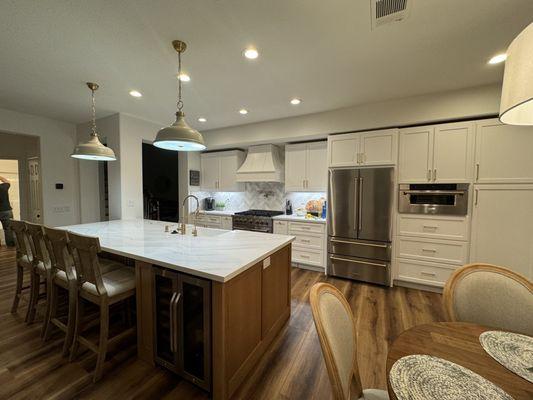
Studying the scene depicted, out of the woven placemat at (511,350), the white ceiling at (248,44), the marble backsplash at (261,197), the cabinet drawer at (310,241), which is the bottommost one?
the cabinet drawer at (310,241)

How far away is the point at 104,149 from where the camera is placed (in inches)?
102

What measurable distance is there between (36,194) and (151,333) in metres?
5.04

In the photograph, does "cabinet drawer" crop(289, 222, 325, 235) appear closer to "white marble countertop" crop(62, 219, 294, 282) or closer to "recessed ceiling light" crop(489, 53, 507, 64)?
"white marble countertop" crop(62, 219, 294, 282)

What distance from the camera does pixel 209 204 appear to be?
5.28 metres

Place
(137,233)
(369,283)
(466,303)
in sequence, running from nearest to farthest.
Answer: (466,303) < (137,233) < (369,283)

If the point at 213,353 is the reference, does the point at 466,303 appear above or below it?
above

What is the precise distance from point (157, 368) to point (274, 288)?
1.09m

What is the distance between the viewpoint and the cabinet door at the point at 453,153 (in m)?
2.78

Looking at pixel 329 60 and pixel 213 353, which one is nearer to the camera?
pixel 213 353

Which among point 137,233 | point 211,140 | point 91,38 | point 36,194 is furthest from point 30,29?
point 36,194

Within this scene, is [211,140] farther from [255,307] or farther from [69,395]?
[69,395]

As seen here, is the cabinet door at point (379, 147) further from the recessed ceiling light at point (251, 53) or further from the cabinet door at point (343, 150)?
the recessed ceiling light at point (251, 53)

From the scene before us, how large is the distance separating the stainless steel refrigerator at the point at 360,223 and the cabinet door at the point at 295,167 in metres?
0.65

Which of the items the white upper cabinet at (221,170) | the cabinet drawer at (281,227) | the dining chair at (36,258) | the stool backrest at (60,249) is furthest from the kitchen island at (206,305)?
the white upper cabinet at (221,170)
